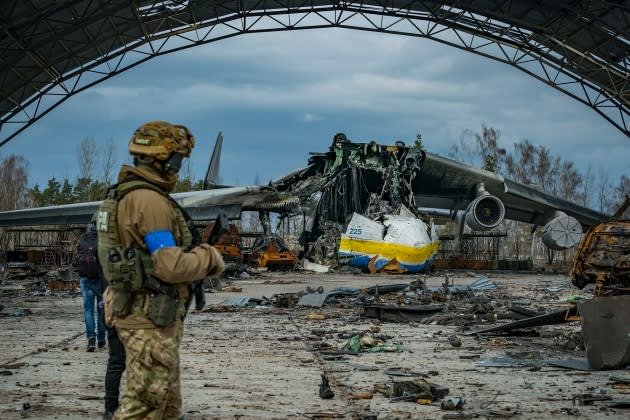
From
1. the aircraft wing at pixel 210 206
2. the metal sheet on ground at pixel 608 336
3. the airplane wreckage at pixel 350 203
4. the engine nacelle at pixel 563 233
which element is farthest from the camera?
the aircraft wing at pixel 210 206

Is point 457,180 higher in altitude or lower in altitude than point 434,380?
higher

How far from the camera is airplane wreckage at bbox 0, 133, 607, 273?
24094mm

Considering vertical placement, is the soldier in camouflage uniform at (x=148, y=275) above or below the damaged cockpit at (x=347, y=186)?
below

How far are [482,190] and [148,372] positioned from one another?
939 inches

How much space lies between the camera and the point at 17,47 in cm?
2291

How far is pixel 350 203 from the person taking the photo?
2602cm

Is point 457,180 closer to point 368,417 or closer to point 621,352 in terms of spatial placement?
point 621,352

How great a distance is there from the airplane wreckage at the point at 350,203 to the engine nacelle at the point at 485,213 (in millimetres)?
33

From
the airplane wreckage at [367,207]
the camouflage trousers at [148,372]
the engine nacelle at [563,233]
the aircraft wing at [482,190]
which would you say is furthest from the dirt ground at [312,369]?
the aircraft wing at [482,190]

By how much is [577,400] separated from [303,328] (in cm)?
550

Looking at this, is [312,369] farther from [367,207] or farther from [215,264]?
[367,207]

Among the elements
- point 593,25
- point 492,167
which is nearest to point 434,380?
point 593,25

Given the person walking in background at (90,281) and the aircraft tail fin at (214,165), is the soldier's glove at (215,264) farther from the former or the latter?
the aircraft tail fin at (214,165)

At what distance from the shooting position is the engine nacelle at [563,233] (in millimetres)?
23938
